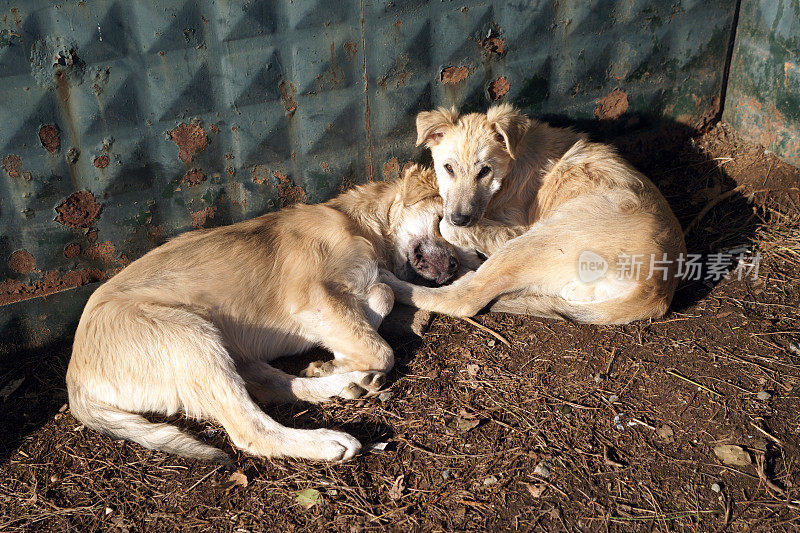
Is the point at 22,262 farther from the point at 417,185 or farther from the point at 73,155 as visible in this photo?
the point at 417,185

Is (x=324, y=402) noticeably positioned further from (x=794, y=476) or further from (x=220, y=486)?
(x=794, y=476)

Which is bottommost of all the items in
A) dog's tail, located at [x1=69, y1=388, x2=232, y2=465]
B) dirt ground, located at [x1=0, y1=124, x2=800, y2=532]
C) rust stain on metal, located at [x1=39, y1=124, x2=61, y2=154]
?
dirt ground, located at [x1=0, y1=124, x2=800, y2=532]

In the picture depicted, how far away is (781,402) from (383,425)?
2162 mm

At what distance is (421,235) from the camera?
176 inches

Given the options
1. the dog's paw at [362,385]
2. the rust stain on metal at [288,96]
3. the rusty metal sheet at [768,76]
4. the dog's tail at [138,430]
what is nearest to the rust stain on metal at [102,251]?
the dog's tail at [138,430]

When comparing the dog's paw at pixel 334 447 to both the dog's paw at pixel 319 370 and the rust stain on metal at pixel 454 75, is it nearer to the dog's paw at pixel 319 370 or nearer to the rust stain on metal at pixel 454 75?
the dog's paw at pixel 319 370

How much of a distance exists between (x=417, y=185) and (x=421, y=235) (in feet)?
1.16

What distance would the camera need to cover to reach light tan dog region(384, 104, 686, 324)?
4.08 metres

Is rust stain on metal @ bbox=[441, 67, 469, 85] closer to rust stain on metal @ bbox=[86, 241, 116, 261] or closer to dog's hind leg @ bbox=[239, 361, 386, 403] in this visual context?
dog's hind leg @ bbox=[239, 361, 386, 403]

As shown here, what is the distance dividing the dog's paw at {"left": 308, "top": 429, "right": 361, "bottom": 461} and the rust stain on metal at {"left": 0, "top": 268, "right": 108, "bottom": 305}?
1.90 meters

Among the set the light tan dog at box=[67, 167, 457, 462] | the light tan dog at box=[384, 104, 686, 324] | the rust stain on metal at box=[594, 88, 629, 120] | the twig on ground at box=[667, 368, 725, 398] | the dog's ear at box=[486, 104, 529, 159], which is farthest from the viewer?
the rust stain on metal at box=[594, 88, 629, 120]

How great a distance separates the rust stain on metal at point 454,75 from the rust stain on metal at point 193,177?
179 centimetres

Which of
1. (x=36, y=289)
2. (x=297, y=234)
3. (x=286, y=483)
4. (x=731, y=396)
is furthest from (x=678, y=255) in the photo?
(x=36, y=289)

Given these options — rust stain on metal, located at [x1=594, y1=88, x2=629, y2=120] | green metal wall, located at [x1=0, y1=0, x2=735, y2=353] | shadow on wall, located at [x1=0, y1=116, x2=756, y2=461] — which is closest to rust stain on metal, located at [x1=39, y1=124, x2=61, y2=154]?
green metal wall, located at [x1=0, y1=0, x2=735, y2=353]
